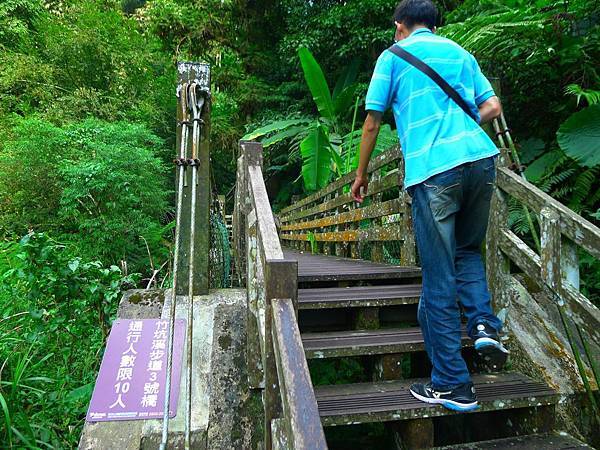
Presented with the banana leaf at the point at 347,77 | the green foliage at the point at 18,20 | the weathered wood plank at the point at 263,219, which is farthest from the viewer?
the green foliage at the point at 18,20

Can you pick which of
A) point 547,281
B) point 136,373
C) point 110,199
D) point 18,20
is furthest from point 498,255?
point 18,20

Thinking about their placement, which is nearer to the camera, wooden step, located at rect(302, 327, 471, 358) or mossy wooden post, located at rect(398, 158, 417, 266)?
wooden step, located at rect(302, 327, 471, 358)

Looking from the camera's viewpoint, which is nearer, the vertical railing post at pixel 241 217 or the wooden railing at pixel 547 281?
the wooden railing at pixel 547 281

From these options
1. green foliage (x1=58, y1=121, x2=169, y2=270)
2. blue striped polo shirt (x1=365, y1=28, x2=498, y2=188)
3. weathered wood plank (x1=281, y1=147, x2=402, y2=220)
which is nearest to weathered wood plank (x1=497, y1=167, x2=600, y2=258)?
blue striped polo shirt (x1=365, y1=28, x2=498, y2=188)

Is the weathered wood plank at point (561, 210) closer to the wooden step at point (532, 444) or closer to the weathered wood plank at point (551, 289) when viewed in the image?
the weathered wood plank at point (551, 289)

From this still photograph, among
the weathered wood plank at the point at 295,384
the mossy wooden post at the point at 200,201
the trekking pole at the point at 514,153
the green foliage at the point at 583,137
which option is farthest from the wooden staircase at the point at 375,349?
the green foliage at the point at 583,137

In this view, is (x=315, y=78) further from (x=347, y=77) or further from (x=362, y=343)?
(x=362, y=343)

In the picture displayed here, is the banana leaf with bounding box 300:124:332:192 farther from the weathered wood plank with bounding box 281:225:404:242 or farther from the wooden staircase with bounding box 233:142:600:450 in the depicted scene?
the wooden staircase with bounding box 233:142:600:450

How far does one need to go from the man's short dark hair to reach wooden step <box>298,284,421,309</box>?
1.55m

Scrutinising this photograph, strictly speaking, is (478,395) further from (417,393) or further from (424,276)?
(424,276)

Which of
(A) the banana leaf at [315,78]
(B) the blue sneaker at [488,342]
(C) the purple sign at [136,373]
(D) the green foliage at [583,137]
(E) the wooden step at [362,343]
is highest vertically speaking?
(A) the banana leaf at [315,78]

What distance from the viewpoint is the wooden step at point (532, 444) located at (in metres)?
1.81

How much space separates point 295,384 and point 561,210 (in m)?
1.55

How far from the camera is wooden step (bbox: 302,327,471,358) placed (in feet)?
6.93
